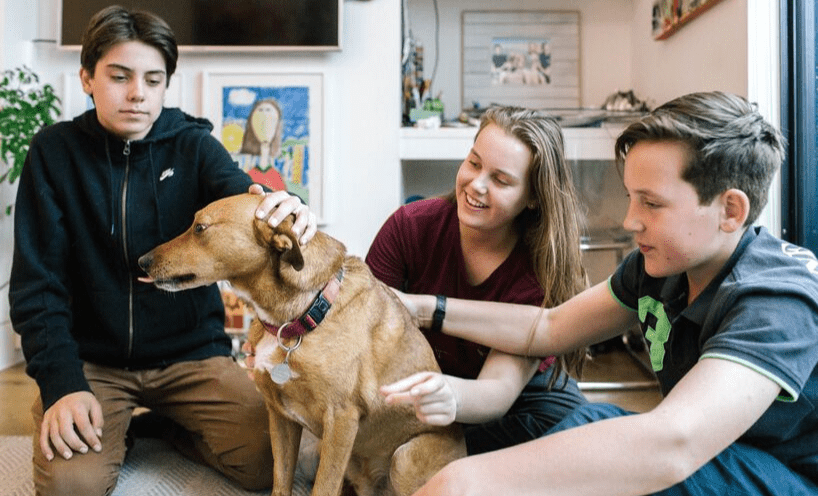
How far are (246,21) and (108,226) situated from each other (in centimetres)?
182

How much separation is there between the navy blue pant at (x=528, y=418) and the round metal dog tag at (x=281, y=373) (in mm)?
571

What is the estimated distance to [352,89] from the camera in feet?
10.9

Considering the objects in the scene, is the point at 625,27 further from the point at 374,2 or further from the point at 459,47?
the point at 374,2

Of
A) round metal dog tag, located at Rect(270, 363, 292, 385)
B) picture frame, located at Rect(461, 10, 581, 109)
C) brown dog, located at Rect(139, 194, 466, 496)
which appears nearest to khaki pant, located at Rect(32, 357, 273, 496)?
brown dog, located at Rect(139, 194, 466, 496)

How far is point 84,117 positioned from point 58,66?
1939mm

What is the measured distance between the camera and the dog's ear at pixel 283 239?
120cm

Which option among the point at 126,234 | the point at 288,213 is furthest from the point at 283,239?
the point at 126,234

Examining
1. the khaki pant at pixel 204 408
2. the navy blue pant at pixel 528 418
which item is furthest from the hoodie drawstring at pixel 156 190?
the navy blue pant at pixel 528 418

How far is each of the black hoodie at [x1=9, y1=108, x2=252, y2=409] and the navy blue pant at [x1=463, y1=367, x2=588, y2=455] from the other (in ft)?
2.70

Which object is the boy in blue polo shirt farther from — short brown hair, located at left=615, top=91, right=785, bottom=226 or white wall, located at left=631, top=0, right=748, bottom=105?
white wall, located at left=631, top=0, right=748, bottom=105

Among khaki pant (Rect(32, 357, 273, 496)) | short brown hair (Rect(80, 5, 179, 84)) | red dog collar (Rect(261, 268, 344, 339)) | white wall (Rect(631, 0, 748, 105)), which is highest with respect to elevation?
white wall (Rect(631, 0, 748, 105))

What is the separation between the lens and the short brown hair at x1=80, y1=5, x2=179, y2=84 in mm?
1678

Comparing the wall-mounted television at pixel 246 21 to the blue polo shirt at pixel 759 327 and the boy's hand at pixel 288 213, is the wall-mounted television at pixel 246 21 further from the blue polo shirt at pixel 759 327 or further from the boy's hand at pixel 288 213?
the blue polo shirt at pixel 759 327

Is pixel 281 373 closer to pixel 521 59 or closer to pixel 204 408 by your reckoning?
pixel 204 408
